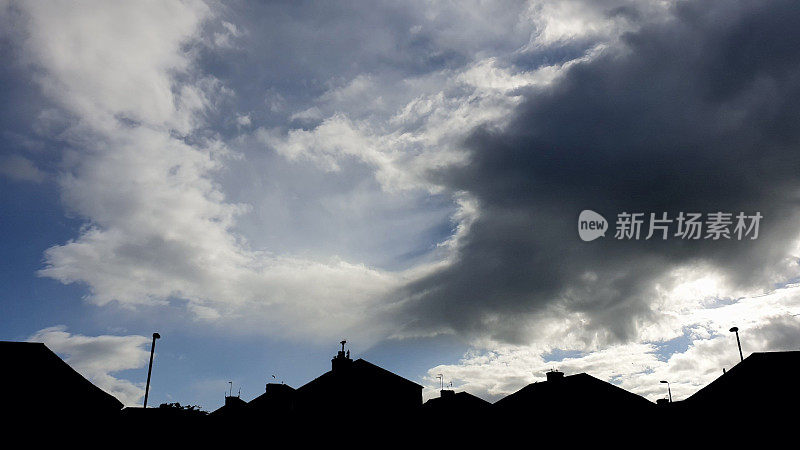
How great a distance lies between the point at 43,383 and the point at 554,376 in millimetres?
36526

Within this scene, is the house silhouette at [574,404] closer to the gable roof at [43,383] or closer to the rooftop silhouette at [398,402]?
the rooftop silhouette at [398,402]

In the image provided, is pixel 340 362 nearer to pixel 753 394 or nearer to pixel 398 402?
pixel 398 402

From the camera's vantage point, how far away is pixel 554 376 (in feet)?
133

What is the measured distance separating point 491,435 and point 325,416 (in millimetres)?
13347

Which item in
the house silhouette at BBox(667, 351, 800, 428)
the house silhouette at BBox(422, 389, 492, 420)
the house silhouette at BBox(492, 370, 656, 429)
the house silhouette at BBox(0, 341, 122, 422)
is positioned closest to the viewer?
the house silhouette at BBox(667, 351, 800, 428)

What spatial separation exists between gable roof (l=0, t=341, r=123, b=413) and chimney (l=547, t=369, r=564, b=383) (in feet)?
108

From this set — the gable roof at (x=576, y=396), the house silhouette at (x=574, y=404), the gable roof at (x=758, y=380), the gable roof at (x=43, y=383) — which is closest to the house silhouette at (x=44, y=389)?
the gable roof at (x=43, y=383)

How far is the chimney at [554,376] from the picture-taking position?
40.1 m

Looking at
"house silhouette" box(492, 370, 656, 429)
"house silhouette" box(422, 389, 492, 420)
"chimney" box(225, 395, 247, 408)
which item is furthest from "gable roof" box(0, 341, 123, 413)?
"house silhouette" box(492, 370, 656, 429)

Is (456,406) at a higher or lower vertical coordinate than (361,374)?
lower

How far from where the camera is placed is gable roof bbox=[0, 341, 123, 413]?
3219 centimetres

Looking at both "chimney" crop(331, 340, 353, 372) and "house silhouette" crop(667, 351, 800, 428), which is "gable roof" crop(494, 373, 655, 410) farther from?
"chimney" crop(331, 340, 353, 372)

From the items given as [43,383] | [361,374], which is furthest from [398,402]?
[43,383]

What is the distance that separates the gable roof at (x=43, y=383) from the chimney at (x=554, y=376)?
3299 cm
